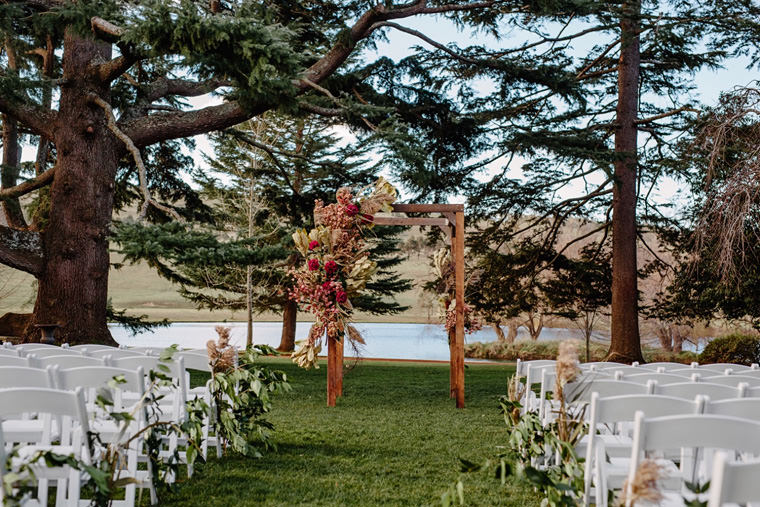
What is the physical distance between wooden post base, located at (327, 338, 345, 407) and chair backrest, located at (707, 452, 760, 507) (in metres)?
7.35

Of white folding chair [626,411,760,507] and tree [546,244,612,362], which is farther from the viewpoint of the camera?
tree [546,244,612,362]

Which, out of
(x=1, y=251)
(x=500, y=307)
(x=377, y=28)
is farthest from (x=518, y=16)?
(x=1, y=251)

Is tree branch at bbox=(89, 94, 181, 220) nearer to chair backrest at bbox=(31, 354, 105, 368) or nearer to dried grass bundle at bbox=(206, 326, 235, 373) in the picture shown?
dried grass bundle at bbox=(206, 326, 235, 373)

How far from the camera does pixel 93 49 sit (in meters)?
12.3

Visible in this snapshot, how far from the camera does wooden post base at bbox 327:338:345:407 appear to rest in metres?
9.37

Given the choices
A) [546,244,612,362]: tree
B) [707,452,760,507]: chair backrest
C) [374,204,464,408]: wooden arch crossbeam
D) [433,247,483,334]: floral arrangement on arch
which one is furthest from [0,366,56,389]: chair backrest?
[546,244,612,362]: tree

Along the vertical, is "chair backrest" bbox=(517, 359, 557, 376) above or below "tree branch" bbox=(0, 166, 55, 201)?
below

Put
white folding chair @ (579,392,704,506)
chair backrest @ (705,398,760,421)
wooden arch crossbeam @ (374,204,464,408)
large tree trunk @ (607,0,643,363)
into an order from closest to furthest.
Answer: white folding chair @ (579,392,704,506), chair backrest @ (705,398,760,421), wooden arch crossbeam @ (374,204,464,408), large tree trunk @ (607,0,643,363)

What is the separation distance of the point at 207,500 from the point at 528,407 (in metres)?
2.96

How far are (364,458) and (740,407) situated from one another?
3.13 metres

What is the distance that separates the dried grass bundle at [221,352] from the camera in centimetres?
556

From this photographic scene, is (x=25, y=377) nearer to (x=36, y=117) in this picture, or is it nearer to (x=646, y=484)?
(x=646, y=484)

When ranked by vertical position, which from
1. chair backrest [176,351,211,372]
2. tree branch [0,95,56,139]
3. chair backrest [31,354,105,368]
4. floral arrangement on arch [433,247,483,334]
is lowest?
chair backrest [176,351,211,372]

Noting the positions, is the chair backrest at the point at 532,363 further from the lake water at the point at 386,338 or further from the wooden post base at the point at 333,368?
the lake water at the point at 386,338
